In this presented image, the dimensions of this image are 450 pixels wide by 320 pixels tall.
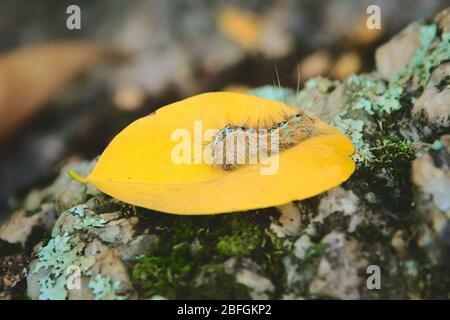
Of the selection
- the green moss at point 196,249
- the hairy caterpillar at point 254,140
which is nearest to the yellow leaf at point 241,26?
the hairy caterpillar at point 254,140

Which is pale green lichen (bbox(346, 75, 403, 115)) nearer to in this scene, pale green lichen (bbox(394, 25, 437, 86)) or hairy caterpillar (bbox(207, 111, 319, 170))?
pale green lichen (bbox(394, 25, 437, 86))

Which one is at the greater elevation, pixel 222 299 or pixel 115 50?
pixel 115 50

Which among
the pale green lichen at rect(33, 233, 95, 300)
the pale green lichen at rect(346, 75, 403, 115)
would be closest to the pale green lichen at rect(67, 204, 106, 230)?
the pale green lichen at rect(33, 233, 95, 300)

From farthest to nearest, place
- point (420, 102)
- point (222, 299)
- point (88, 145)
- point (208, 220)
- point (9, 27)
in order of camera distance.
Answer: point (9, 27) < point (88, 145) < point (420, 102) < point (208, 220) < point (222, 299)

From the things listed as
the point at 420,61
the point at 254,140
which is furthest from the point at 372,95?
the point at 254,140
